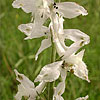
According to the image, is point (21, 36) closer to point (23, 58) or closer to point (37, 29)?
point (23, 58)

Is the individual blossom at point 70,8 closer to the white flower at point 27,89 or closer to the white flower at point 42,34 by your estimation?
the white flower at point 42,34

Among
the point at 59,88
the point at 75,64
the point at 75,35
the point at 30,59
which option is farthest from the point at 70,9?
the point at 30,59

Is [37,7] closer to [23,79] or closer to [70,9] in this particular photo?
[70,9]

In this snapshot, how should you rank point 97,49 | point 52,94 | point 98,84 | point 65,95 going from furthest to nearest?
point 97,49
point 98,84
point 65,95
point 52,94

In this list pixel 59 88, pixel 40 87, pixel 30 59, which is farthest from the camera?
pixel 30 59

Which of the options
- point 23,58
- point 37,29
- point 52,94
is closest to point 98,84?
point 23,58
